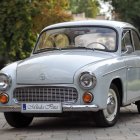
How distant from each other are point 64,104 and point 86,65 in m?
0.71

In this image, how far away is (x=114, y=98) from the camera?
1021 centimetres

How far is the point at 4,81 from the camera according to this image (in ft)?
33.0

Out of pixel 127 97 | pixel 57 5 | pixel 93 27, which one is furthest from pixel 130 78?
pixel 57 5

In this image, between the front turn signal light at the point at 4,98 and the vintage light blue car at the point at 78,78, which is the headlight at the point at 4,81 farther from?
the front turn signal light at the point at 4,98

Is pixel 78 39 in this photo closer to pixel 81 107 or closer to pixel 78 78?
pixel 78 78

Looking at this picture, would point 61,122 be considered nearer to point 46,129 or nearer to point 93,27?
point 46,129

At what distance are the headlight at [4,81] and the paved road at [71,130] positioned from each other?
731 mm


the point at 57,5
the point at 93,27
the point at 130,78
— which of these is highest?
the point at 93,27

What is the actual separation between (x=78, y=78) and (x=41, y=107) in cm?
→ 75

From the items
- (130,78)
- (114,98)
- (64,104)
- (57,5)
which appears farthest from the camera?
(57,5)

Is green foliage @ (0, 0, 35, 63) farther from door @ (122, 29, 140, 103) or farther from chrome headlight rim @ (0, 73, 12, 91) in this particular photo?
chrome headlight rim @ (0, 73, 12, 91)

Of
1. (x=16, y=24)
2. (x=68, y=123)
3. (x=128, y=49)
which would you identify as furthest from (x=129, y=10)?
(x=68, y=123)

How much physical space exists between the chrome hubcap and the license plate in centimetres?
83

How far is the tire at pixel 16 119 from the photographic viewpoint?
10.3 meters
